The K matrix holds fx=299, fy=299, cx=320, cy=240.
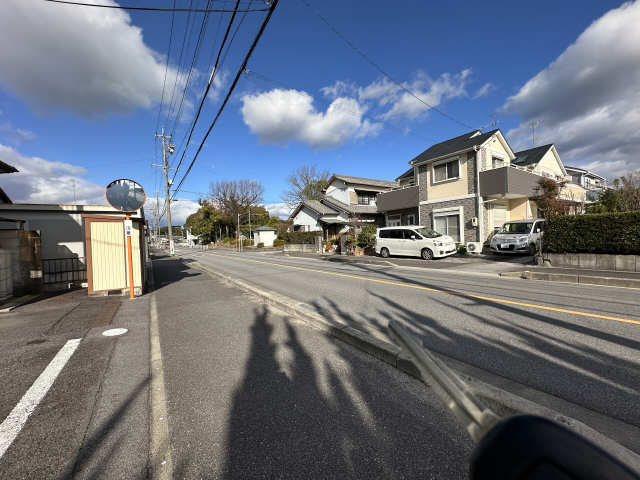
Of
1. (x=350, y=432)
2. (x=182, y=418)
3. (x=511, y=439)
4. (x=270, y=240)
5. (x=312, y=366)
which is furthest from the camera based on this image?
(x=270, y=240)

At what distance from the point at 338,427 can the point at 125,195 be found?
27.9 feet

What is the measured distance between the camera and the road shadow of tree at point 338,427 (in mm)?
2064

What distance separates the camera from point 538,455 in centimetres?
60

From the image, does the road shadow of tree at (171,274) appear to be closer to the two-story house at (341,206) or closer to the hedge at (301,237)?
the hedge at (301,237)

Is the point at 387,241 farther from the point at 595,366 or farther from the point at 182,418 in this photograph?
the point at 182,418

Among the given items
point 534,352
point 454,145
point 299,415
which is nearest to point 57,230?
point 299,415

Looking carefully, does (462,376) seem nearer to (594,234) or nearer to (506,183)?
(594,234)

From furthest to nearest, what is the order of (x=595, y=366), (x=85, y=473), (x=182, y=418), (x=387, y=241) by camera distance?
(x=387, y=241)
(x=595, y=366)
(x=182, y=418)
(x=85, y=473)

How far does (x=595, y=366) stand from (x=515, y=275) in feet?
24.6

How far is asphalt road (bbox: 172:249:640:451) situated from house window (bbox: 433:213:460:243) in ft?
32.2

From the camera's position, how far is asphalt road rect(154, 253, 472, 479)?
209 cm

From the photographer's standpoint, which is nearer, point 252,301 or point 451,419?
point 451,419

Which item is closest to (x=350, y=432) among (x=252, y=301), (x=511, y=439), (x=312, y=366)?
(x=312, y=366)

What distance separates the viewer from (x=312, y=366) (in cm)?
357
